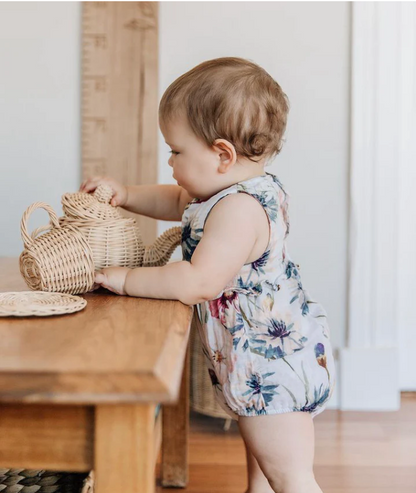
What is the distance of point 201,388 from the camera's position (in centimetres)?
223

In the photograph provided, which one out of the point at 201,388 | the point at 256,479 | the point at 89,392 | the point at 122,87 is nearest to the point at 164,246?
the point at 256,479

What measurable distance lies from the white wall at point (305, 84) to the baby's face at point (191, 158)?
1.19 m

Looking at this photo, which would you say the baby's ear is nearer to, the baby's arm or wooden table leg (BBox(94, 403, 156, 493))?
the baby's arm

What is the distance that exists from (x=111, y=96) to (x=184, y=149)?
4.05ft

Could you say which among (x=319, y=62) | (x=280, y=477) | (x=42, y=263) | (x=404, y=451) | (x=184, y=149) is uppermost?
(x=319, y=62)

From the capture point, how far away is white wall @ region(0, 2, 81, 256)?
7.79ft

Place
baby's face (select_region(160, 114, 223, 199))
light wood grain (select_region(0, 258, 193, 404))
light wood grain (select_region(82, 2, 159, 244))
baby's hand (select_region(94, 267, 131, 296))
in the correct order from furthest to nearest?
light wood grain (select_region(82, 2, 159, 244)), baby's face (select_region(160, 114, 223, 199)), baby's hand (select_region(94, 267, 131, 296)), light wood grain (select_region(0, 258, 193, 404))

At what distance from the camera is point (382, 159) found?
2424mm

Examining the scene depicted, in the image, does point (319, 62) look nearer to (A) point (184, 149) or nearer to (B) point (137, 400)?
(A) point (184, 149)

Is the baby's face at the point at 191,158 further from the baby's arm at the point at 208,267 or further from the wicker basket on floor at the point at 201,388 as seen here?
the wicker basket on floor at the point at 201,388

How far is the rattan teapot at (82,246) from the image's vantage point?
1040 millimetres

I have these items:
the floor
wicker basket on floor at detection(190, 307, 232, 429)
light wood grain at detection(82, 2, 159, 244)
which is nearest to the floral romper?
the floor

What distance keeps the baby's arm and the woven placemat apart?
13cm

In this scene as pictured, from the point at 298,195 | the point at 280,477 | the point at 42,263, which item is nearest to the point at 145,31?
the point at 298,195
